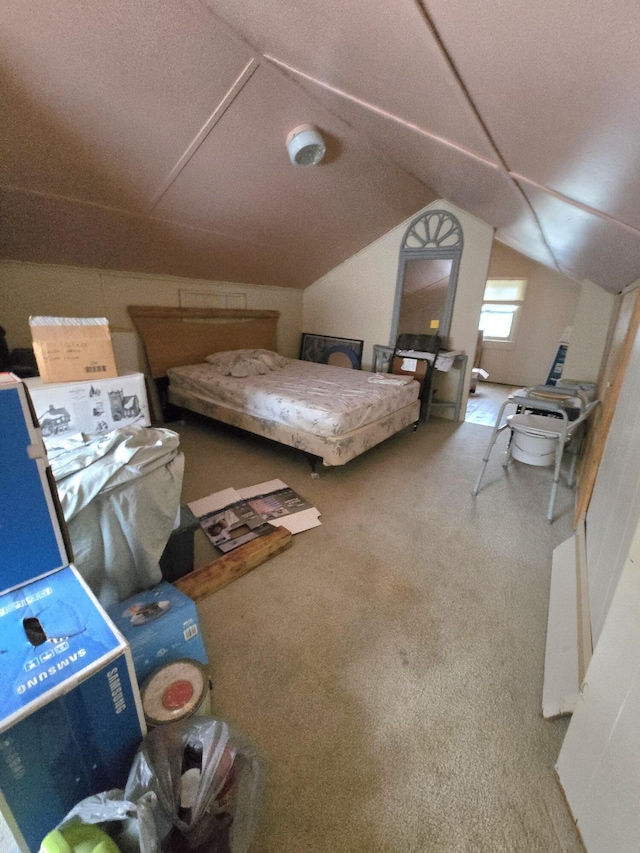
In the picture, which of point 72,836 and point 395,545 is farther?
point 395,545

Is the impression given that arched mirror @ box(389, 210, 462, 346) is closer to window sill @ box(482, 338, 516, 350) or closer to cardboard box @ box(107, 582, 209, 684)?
window sill @ box(482, 338, 516, 350)

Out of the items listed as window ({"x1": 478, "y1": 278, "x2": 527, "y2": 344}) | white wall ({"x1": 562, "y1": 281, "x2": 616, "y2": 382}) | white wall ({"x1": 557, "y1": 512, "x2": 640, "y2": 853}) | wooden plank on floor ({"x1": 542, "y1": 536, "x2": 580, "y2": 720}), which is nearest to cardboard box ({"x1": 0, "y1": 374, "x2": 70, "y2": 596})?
white wall ({"x1": 557, "y1": 512, "x2": 640, "y2": 853})

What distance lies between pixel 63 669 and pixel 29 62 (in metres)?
2.27

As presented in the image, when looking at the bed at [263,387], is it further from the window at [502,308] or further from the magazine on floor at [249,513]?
the window at [502,308]

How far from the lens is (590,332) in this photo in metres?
3.36

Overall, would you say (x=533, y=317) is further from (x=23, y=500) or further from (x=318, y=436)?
(x=23, y=500)

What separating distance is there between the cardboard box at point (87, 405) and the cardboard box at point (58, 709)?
73 cm

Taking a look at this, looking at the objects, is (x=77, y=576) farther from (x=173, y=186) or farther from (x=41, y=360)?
(x=173, y=186)

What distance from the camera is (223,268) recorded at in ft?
12.0

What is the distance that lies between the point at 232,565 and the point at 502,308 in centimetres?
588

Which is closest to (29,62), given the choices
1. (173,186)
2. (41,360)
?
(173,186)

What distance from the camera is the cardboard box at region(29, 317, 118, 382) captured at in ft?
4.43

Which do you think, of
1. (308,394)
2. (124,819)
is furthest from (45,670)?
(308,394)

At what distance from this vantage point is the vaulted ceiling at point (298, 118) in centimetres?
89
